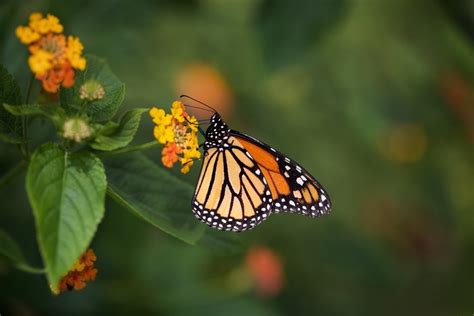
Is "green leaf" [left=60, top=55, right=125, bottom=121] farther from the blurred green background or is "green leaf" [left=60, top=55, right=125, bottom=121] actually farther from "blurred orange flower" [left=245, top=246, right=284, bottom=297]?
"blurred orange flower" [left=245, top=246, right=284, bottom=297]

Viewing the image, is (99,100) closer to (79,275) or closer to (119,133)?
(119,133)

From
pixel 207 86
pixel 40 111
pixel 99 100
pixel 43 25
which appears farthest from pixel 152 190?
pixel 207 86

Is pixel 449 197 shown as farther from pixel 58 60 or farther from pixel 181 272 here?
pixel 58 60

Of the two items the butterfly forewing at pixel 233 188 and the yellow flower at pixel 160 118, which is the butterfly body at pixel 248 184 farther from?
the yellow flower at pixel 160 118

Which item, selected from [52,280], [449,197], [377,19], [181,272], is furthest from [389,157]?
[52,280]

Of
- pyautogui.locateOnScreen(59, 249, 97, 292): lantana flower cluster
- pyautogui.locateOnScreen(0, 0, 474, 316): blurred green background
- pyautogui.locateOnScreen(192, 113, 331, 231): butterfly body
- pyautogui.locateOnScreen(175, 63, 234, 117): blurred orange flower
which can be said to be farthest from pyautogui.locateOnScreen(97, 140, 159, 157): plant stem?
pyautogui.locateOnScreen(175, 63, 234, 117): blurred orange flower

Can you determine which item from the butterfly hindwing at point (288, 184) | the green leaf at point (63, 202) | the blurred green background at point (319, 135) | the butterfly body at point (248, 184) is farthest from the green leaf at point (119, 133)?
the blurred green background at point (319, 135)
